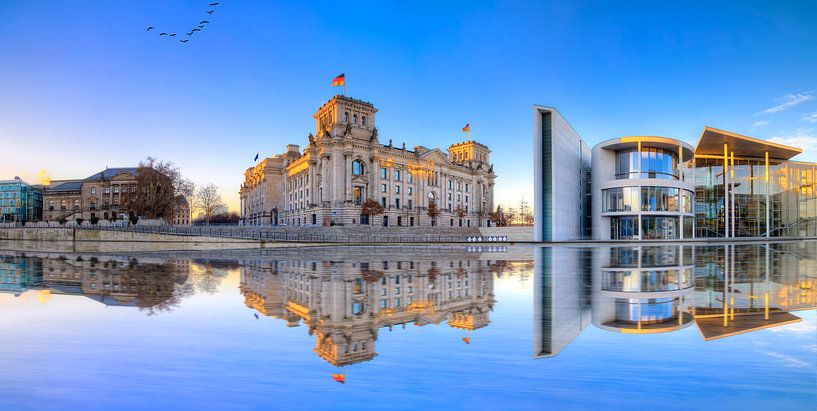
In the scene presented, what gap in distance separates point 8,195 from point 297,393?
14331 cm

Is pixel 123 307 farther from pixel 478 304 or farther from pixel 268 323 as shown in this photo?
pixel 478 304

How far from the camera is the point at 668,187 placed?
4884cm

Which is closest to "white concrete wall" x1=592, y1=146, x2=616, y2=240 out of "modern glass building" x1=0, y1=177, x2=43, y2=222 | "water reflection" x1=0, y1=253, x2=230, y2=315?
"water reflection" x1=0, y1=253, x2=230, y2=315

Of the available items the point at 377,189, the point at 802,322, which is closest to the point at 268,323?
the point at 802,322

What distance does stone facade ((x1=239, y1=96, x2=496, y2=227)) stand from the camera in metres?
70.4

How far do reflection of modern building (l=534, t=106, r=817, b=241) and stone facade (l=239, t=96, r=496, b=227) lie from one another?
3455 centimetres

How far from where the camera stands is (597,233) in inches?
2052

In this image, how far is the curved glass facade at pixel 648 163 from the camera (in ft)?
161

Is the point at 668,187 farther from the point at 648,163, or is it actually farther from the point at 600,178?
the point at 600,178

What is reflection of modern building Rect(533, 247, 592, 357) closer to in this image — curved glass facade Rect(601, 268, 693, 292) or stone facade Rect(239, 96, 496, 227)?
curved glass facade Rect(601, 268, 693, 292)

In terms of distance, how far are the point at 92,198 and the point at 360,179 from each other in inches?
2822

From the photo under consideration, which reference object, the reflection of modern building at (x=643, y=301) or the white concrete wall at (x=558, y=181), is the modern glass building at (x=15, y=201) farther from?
the reflection of modern building at (x=643, y=301)

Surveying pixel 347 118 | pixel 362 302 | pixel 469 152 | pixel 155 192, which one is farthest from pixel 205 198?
pixel 362 302

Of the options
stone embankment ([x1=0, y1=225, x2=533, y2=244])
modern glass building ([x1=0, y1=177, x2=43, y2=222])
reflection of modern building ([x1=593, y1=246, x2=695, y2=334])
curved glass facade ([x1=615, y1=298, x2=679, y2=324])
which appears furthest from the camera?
modern glass building ([x1=0, y1=177, x2=43, y2=222])
